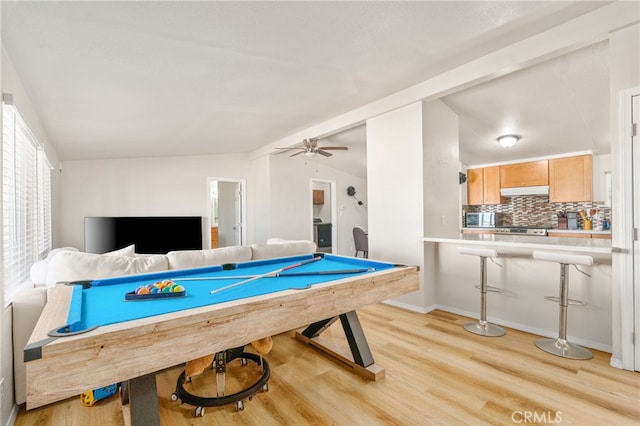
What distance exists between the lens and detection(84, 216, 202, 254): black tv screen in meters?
4.80

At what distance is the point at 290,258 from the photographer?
2.56 meters

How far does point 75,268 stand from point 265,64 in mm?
2110

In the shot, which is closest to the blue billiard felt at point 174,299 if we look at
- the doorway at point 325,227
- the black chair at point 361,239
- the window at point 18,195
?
the window at point 18,195

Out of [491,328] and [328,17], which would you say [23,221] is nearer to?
[328,17]

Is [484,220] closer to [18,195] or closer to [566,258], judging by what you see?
[566,258]

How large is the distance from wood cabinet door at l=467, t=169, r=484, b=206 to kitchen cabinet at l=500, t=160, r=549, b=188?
416 mm

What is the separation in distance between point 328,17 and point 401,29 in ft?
1.93

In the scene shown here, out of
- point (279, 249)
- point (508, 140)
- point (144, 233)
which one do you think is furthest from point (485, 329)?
point (144, 233)

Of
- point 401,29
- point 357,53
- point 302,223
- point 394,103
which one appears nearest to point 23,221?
point 357,53

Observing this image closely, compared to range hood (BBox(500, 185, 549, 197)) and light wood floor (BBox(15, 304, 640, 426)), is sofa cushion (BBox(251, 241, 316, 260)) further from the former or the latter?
range hood (BBox(500, 185, 549, 197))

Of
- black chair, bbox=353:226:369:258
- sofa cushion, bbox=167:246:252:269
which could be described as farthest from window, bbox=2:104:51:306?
black chair, bbox=353:226:369:258

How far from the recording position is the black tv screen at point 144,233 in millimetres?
4805

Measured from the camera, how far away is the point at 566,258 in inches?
88.6

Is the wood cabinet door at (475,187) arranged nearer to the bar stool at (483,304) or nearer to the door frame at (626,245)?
the bar stool at (483,304)
